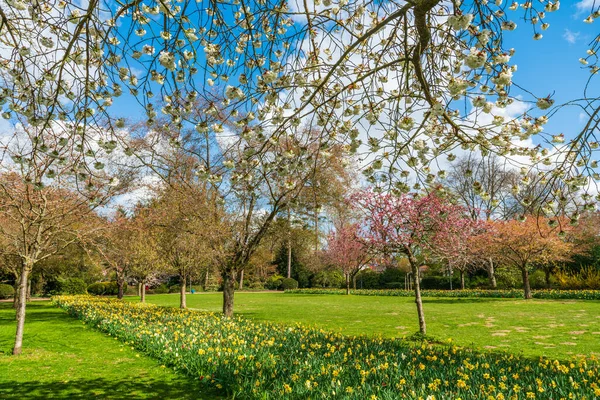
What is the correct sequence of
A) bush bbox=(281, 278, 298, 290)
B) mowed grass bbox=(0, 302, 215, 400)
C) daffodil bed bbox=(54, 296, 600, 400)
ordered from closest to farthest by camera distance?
daffodil bed bbox=(54, 296, 600, 400) → mowed grass bbox=(0, 302, 215, 400) → bush bbox=(281, 278, 298, 290)

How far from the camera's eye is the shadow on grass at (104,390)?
492cm

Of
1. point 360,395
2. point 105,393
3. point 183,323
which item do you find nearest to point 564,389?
point 360,395

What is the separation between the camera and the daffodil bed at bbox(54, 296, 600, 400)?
3809 mm

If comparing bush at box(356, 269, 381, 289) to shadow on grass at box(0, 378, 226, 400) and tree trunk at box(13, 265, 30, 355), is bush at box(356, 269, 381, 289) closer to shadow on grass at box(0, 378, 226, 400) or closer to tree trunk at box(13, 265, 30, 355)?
tree trunk at box(13, 265, 30, 355)

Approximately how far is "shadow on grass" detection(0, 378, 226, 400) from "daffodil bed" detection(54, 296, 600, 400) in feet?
0.93

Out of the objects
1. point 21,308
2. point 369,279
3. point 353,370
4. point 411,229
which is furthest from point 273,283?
point 353,370

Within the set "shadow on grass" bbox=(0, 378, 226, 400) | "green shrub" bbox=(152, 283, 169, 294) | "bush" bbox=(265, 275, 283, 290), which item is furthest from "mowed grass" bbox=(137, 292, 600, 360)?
"green shrub" bbox=(152, 283, 169, 294)

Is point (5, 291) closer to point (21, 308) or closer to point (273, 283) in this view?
point (273, 283)

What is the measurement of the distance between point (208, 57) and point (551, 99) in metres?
2.90

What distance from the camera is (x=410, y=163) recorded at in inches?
144

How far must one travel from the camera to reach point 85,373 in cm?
609

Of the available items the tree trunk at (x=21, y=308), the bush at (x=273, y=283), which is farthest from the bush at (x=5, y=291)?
the tree trunk at (x=21, y=308)

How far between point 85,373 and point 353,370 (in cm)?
437

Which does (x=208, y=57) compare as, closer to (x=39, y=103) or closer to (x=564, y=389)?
(x=39, y=103)
